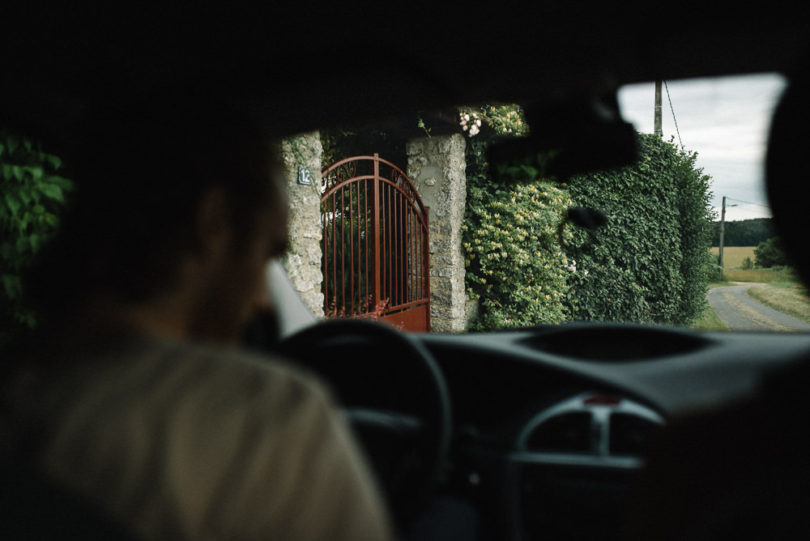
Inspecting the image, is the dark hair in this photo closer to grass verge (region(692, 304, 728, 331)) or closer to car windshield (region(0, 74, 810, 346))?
car windshield (region(0, 74, 810, 346))

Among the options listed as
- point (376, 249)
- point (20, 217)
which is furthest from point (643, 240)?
point (20, 217)

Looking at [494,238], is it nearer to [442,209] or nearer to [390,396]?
[442,209]

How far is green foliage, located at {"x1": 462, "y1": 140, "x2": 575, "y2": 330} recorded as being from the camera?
25.7 feet

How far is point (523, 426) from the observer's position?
180 centimetres

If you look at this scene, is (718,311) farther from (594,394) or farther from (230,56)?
(230,56)

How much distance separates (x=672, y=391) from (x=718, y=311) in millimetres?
10355

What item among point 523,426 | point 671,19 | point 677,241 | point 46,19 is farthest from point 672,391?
point 677,241

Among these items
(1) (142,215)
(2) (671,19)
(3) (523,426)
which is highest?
(2) (671,19)

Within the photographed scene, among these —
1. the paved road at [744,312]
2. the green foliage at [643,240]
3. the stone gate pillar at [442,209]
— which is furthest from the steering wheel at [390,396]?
the green foliage at [643,240]

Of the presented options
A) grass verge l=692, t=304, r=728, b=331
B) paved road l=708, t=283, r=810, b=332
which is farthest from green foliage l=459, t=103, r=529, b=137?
grass verge l=692, t=304, r=728, b=331

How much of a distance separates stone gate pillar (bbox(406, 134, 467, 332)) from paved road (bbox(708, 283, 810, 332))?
346 centimetres

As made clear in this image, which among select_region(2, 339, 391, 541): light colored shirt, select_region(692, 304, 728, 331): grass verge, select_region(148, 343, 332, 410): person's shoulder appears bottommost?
select_region(692, 304, 728, 331): grass verge

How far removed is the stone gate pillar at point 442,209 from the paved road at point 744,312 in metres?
3.46

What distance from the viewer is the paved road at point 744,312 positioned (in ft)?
22.2
